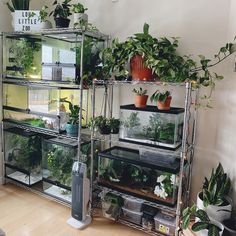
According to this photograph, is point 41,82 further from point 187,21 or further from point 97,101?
point 187,21

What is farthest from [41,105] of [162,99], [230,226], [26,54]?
[230,226]

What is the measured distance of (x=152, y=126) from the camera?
1.95m

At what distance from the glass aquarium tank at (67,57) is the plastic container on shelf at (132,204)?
3.68 ft

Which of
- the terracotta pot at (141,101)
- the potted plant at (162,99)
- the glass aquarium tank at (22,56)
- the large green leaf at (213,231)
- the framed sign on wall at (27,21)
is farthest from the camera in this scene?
the glass aquarium tank at (22,56)

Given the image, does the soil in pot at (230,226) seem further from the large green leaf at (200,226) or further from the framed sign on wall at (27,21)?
the framed sign on wall at (27,21)

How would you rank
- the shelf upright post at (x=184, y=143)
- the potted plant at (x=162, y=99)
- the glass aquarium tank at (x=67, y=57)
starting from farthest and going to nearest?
the glass aquarium tank at (x=67, y=57), the potted plant at (x=162, y=99), the shelf upright post at (x=184, y=143)

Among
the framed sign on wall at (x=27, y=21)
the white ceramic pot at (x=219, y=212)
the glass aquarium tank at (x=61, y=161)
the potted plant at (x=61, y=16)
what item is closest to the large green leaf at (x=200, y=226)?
the white ceramic pot at (x=219, y=212)

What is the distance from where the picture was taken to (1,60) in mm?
2676

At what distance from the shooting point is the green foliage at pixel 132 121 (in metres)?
2.03

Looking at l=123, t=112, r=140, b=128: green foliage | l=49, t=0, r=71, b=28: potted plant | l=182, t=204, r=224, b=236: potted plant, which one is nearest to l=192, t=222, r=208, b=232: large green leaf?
l=182, t=204, r=224, b=236: potted plant

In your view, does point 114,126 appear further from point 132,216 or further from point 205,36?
point 205,36

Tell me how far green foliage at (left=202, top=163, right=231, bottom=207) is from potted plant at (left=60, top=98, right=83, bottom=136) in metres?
1.23

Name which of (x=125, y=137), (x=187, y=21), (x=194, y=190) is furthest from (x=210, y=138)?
(x=187, y=21)

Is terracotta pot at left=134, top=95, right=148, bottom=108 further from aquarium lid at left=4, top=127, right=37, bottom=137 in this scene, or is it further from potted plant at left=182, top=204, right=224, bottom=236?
aquarium lid at left=4, top=127, right=37, bottom=137
